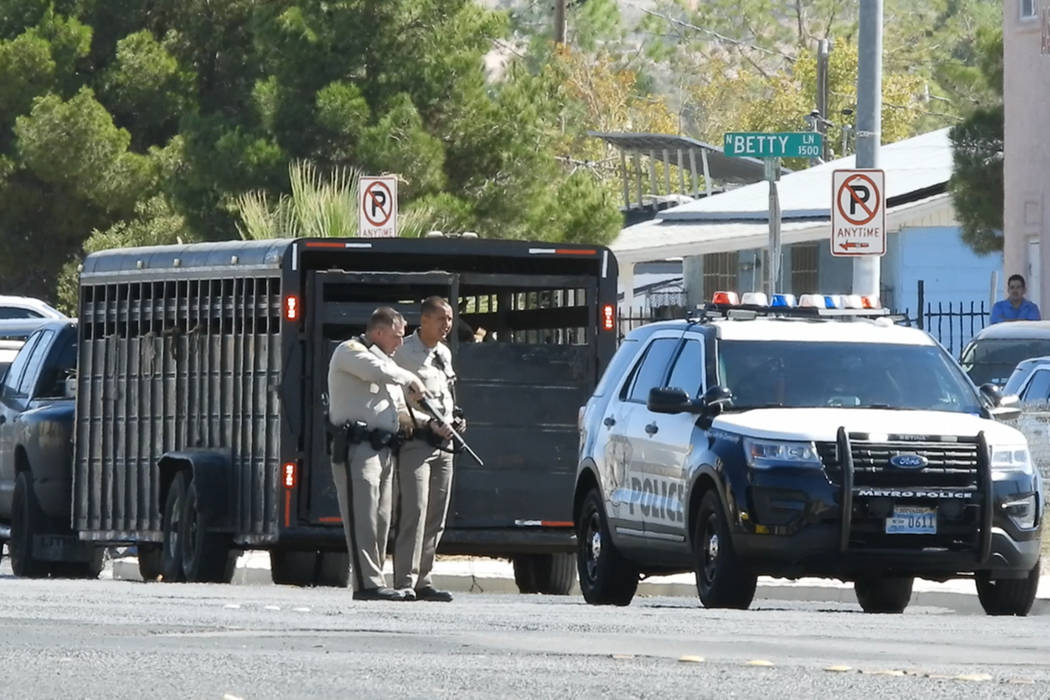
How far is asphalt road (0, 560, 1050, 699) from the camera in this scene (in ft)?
31.6

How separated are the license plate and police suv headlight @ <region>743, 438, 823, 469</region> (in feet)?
1.66

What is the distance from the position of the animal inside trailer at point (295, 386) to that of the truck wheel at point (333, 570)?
156 centimetres

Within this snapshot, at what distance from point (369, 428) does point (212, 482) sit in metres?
2.98

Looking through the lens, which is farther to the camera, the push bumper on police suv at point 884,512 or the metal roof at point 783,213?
the metal roof at point 783,213

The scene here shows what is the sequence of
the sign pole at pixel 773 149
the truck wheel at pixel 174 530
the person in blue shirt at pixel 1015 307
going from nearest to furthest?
1. the truck wheel at pixel 174 530
2. the sign pole at pixel 773 149
3. the person in blue shirt at pixel 1015 307

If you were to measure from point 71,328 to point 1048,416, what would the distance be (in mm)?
7874

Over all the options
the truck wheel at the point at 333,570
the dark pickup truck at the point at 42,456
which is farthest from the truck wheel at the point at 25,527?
the truck wheel at the point at 333,570

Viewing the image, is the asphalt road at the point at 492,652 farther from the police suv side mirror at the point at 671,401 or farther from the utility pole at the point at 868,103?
the utility pole at the point at 868,103

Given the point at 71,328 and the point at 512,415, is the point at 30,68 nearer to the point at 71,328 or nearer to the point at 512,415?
the point at 71,328

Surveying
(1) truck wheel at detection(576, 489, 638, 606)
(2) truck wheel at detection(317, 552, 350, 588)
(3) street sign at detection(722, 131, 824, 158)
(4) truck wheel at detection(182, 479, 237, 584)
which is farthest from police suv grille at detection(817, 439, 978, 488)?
(3) street sign at detection(722, 131, 824, 158)

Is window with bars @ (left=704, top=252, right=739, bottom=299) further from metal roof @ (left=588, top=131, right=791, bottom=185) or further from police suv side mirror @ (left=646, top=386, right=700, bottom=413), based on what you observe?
police suv side mirror @ (left=646, top=386, right=700, bottom=413)

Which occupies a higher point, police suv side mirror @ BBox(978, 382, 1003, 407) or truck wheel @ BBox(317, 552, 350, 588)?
police suv side mirror @ BBox(978, 382, 1003, 407)

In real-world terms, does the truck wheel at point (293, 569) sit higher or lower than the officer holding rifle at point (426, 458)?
lower

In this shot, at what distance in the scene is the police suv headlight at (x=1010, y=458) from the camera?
15.1 metres
